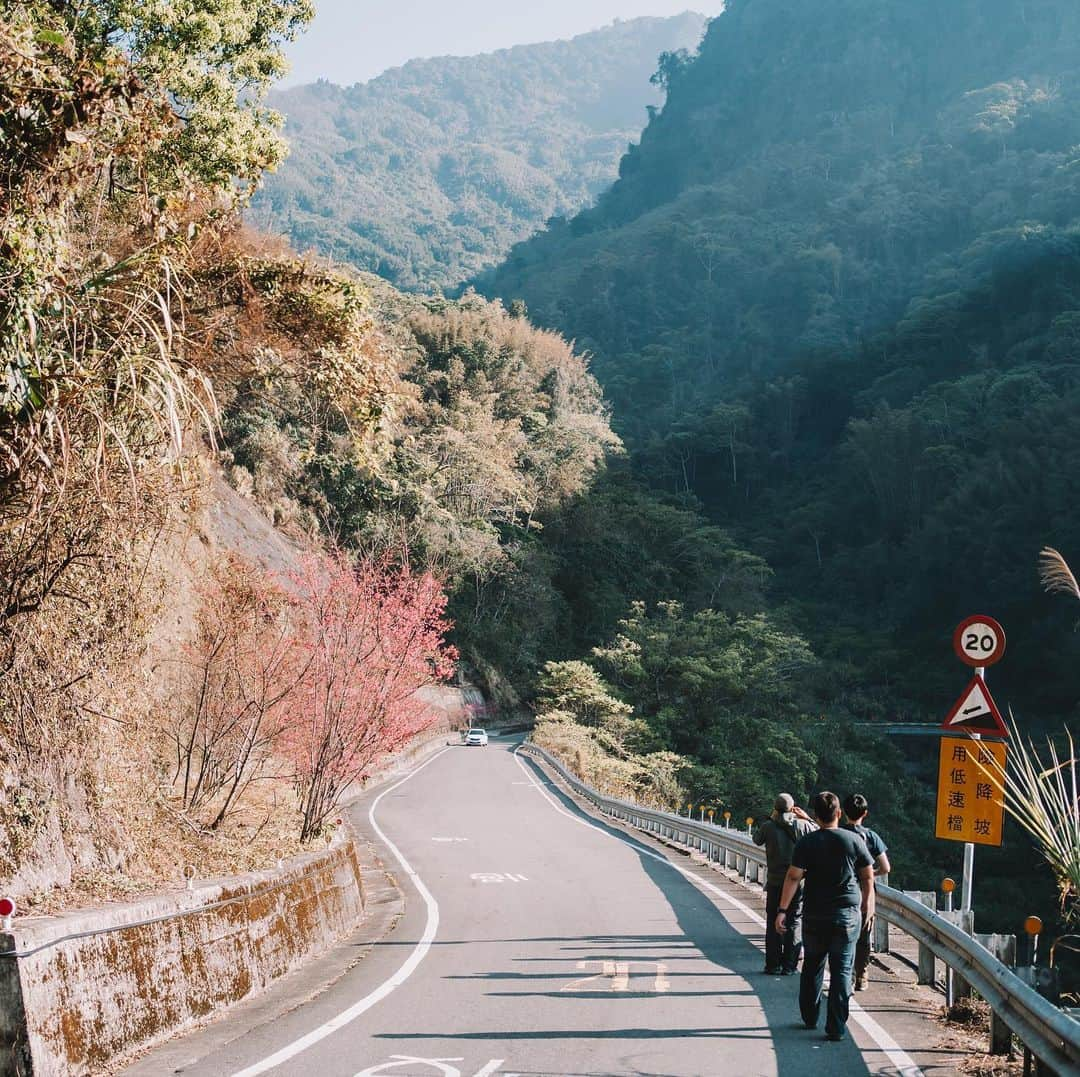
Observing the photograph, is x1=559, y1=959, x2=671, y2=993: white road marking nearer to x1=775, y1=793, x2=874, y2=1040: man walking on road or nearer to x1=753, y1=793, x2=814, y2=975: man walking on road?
x1=753, y1=793, x2=814, y2=975: man walking on road

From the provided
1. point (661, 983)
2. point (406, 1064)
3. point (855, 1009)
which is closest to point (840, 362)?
point (661, 983)

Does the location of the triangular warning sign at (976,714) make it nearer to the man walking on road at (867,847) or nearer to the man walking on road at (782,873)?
the man walking on road at (867,847)

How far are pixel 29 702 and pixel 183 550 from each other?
3.16 m

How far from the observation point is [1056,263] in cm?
8769

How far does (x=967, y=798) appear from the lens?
27.9 feet

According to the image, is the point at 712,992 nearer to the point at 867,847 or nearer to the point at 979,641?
the point at 867,847

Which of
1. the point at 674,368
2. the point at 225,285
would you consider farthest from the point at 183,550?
the point at 674,368

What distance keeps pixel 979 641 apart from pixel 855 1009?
2930 mm

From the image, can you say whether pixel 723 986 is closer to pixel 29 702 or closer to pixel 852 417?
pixel 29 702

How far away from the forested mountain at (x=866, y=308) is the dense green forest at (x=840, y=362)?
315 mm

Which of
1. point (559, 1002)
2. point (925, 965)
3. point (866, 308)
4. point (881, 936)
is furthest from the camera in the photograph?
point (866, 308)

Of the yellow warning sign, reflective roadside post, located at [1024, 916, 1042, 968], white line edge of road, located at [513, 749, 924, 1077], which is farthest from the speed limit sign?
white line edge of road, located at [513, 749, 924, 1077]

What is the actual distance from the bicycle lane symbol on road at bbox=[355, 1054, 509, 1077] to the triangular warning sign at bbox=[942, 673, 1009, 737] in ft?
13.8

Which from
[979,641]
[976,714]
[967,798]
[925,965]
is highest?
[979,641]
